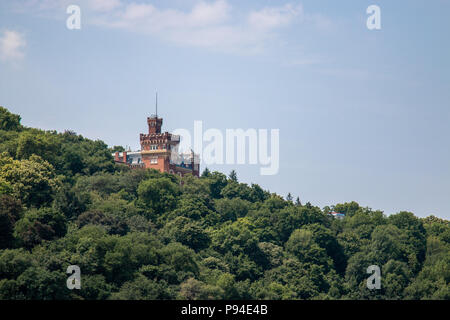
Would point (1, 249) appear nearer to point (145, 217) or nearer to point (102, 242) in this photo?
point (102, 242)

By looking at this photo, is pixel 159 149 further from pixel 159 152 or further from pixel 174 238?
pixel 174 238

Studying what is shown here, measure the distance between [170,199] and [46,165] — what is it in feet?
62.1

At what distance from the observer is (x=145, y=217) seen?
12369 cm

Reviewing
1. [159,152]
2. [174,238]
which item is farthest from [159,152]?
[174,238]

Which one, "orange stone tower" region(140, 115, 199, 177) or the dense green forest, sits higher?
"orange stone tower" region(140, 115, 199, 177)

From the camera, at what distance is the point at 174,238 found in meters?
116

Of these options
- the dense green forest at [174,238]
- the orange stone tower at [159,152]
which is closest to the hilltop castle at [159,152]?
the orange stone tower at [159,152]

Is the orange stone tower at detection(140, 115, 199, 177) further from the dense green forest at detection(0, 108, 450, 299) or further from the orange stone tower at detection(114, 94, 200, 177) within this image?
the dense green forest at detection(0, 108, 450, 299)

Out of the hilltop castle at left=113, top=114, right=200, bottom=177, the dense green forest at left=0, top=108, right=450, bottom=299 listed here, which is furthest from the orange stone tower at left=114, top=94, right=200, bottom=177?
the dense green forest at left=0, top=108, right=450, bottom=299

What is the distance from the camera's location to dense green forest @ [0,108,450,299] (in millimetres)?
96562

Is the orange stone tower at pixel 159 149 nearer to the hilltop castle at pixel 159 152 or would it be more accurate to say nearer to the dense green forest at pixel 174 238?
the hilltop castle at pixel 159 152
